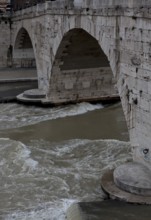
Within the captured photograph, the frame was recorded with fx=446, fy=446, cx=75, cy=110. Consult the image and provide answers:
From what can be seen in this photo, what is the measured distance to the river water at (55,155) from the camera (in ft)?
25.7

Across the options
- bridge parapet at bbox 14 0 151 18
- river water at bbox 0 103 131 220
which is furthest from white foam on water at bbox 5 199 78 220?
bridge parapet at bbox 14 0 151 18

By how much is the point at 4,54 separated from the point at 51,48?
10013 mm

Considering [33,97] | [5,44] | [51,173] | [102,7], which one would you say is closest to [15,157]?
[51,173]

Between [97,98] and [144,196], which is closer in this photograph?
[144,196]

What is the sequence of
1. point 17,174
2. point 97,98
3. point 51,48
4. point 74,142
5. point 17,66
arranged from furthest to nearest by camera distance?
point 17,66 < point 97,98 < point 51,48 < point 74,142 < point 17,174

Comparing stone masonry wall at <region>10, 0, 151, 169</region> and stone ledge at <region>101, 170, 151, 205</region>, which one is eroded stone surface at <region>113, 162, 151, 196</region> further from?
stone masonry wall at <region>10, 0, 151, 169</region>

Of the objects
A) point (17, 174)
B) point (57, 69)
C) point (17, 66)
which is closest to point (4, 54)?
point (17, 66)

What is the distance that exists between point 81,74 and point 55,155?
5132 millimetres

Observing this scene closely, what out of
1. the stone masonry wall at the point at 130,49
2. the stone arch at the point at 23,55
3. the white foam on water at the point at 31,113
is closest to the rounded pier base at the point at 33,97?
the white foam on water at the point at 31,113

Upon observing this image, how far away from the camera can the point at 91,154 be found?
10.2 meters

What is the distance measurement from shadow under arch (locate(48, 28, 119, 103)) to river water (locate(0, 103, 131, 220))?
429 mm

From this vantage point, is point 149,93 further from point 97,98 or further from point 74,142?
point 97,98

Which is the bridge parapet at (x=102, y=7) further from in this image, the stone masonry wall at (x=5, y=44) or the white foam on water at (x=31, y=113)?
the stone masonry wall at (x=5, y=44)

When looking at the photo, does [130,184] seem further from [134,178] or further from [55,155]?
[55,155]
